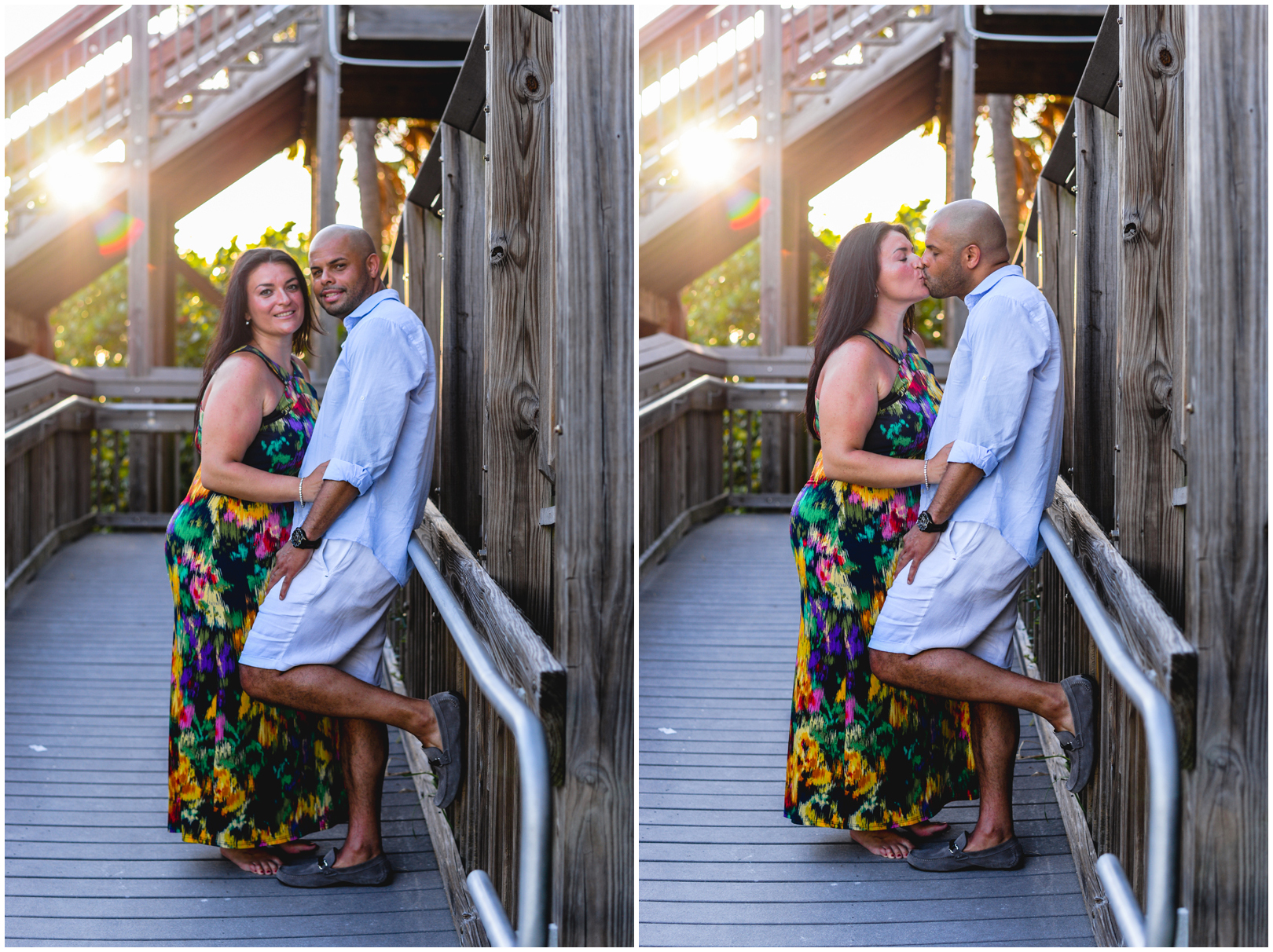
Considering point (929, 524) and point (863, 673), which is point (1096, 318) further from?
point (863, 673)

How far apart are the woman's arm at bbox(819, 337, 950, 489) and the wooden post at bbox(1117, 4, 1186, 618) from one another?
1.58 feet

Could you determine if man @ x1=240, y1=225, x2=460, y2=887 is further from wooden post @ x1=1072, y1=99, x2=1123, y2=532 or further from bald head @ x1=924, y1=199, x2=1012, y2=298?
wooden post @ x1=1072, y1=99, x2=1123, y2=532

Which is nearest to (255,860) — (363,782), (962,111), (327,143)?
(363,782)

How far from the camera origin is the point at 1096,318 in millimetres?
3305

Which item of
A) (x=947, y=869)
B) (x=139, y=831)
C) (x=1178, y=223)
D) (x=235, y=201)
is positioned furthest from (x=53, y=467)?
(x=1178, y=223)

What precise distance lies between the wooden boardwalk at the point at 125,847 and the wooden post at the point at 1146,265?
1.90 metres

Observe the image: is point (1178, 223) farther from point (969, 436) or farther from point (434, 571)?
point (434, 571)

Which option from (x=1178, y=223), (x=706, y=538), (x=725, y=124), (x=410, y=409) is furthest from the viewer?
(x=725, y=124)

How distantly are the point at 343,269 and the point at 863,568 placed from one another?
1486 millimetres

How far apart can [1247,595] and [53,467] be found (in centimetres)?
673

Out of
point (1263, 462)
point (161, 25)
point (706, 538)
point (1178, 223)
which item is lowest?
point (706, 538)

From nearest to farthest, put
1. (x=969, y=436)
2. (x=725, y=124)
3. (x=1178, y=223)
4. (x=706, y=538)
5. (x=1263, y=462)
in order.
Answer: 1. (x=1263, y=462)
2. (x=1178, y=223)
3. (x=969, y=436)
4. (x=706, y=538)
5. (x=725, y=124)

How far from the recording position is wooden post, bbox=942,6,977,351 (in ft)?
27.4

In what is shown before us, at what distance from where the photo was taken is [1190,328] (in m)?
1.99
